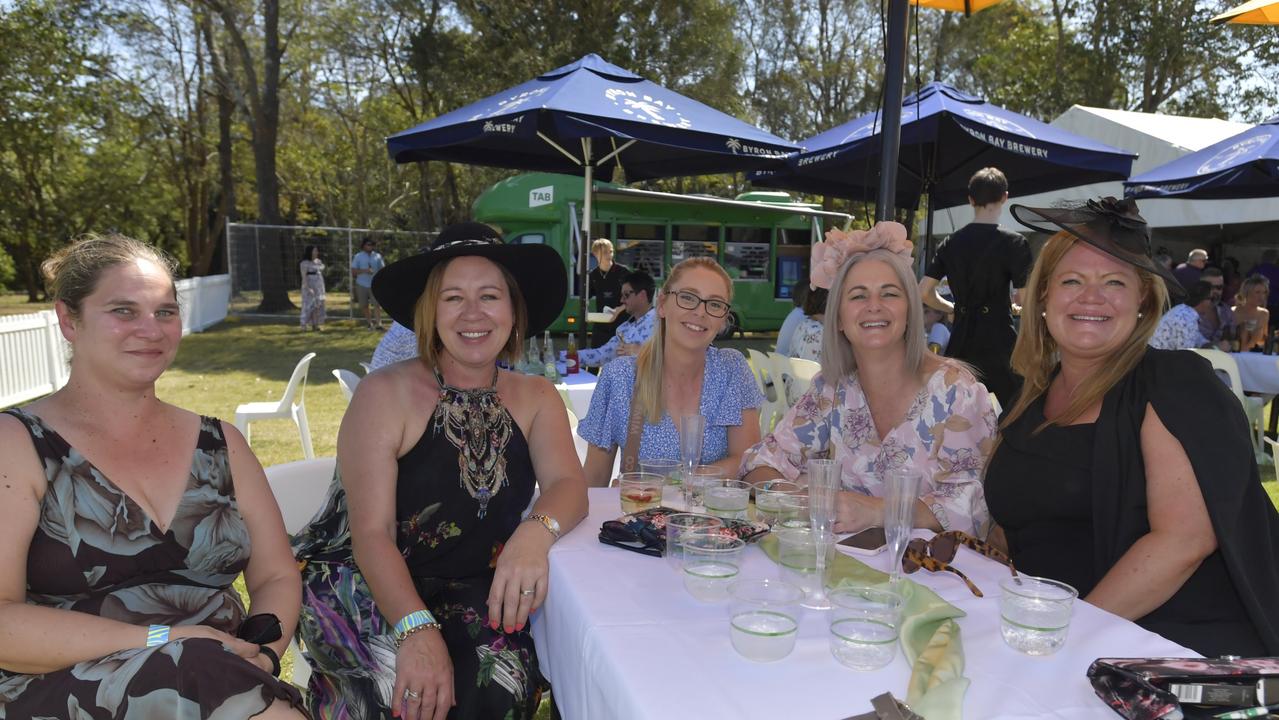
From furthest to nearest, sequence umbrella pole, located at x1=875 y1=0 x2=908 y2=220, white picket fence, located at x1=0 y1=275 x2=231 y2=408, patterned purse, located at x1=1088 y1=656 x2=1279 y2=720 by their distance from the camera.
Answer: white picket fence, located at x1=0 y1=275 x2=231 y2=408 → umbrella pole, located at x1=875 y1=0 x2=908 y2=220 → patterned purse, located at x1=1088 y1=656 x2=1279 y2=720

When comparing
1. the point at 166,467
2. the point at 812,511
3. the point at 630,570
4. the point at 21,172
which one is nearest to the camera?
the point at 812,511

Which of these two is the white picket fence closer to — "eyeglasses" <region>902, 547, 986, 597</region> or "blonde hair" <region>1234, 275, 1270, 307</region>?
"eyeglasses" <region>902, 547, 986, 597</region>

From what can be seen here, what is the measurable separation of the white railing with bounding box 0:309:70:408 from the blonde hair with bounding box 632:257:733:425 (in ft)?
24.0

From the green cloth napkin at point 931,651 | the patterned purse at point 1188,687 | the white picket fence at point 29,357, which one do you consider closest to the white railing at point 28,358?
the white picket fence at point 29,357

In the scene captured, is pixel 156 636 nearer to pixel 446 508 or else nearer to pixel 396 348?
pixel 446 508

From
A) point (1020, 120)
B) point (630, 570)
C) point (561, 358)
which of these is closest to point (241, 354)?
point (561, 358)

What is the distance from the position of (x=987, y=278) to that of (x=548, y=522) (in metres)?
3.90

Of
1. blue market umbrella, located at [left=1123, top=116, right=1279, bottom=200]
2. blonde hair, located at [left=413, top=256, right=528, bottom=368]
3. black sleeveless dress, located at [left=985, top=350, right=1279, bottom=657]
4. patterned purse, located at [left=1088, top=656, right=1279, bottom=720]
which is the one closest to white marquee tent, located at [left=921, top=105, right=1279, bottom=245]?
blue market umbrella, located at [left=1123, top=116, right=1279, bottom=200]

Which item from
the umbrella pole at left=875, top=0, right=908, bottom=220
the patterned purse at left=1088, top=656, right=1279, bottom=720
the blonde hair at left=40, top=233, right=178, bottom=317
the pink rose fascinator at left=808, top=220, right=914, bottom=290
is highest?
the umbrella pole at left=875, top=0, right=908, bottom=220

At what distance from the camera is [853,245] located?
2574 mm

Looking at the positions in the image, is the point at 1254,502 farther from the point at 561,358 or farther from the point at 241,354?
the point at 241,354

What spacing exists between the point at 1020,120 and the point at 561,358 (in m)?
3.96

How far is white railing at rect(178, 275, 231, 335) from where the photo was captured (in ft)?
49.4

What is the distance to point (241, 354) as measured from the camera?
12.4 m
